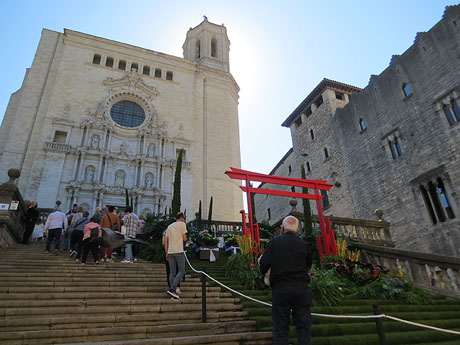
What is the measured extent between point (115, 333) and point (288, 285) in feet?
8.69

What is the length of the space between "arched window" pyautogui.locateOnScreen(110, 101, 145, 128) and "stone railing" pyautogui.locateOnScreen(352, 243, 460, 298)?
70.2 feet

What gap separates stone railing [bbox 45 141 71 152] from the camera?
69.1 feet

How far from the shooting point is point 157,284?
7.17 metres

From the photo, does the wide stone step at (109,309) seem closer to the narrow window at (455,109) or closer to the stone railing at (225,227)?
the stone railing at (225,227)

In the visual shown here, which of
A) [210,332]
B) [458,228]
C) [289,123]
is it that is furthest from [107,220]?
[289,123]

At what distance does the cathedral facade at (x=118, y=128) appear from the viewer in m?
20.9

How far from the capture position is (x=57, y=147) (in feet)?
69.7

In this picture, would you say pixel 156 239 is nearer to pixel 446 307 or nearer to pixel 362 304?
pixel 362 304

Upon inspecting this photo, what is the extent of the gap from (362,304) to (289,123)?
25981 mm

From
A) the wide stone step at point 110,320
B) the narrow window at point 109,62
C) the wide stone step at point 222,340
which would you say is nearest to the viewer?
the wide stone step at point 222,340

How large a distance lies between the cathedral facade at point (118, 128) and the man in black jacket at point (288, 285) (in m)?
19.0

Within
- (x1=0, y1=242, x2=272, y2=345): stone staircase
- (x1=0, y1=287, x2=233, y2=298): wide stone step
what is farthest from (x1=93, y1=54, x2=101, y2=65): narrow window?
(x1=0, y1=287, x2=233, y2=298): wide stone step

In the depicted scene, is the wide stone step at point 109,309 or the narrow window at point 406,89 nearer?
the wide stone step at point 109,309

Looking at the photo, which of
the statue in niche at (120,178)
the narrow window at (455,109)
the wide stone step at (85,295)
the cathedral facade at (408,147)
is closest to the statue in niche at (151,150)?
the statue in niche at (120,178)
